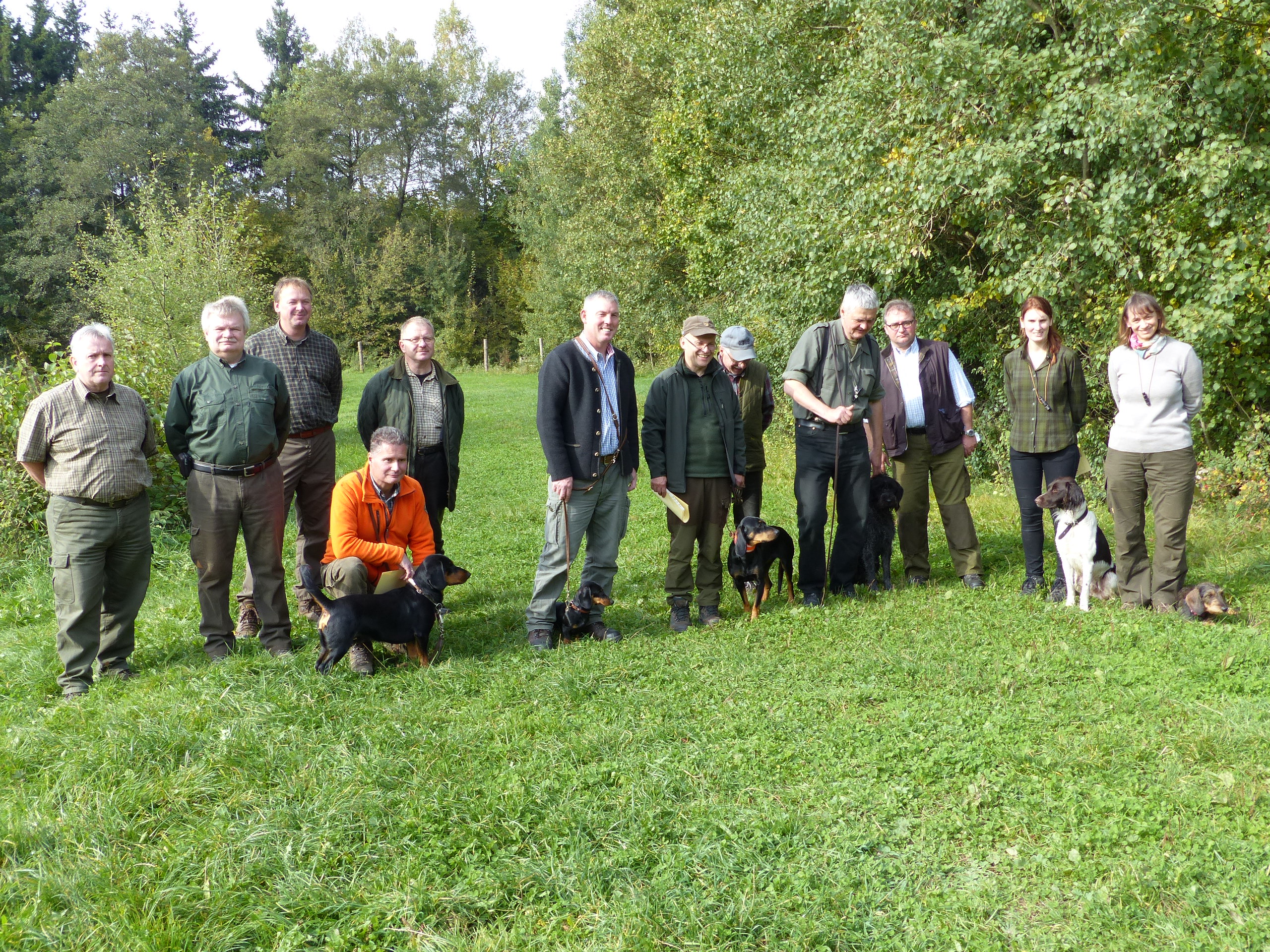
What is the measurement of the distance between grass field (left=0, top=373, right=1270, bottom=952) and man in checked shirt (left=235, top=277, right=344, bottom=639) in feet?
3.16

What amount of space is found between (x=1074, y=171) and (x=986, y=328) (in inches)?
103

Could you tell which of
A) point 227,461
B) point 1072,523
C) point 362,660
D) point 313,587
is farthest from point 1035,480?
point 227,461

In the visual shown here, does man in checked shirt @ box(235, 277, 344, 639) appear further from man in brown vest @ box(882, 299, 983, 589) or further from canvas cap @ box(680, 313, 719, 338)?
man in brown vest @ box(882, 299, 983, 589)

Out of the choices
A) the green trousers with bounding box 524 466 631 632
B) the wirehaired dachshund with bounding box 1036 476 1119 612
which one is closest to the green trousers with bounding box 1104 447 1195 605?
the wirehaired dachshund with bounding box 1036 476 1119 612

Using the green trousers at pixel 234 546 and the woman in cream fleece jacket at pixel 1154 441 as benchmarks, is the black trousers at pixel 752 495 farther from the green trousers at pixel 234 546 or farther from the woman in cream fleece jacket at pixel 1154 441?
the green trousers at pixel 234 546

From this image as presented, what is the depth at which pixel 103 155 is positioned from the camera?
36.2 metres

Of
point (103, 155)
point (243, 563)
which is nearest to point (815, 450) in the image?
point (243, 563)

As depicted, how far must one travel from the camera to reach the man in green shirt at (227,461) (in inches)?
208

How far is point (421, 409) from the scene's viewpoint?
20.7 feet

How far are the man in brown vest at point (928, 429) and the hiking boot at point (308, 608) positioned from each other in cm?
432

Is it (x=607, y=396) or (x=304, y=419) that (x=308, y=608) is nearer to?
(x=304, y=419)

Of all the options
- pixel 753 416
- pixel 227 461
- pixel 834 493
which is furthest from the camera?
pixel 753 416

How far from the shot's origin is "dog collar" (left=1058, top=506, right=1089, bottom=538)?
5953 millimetres

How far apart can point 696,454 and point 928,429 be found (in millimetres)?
2000
